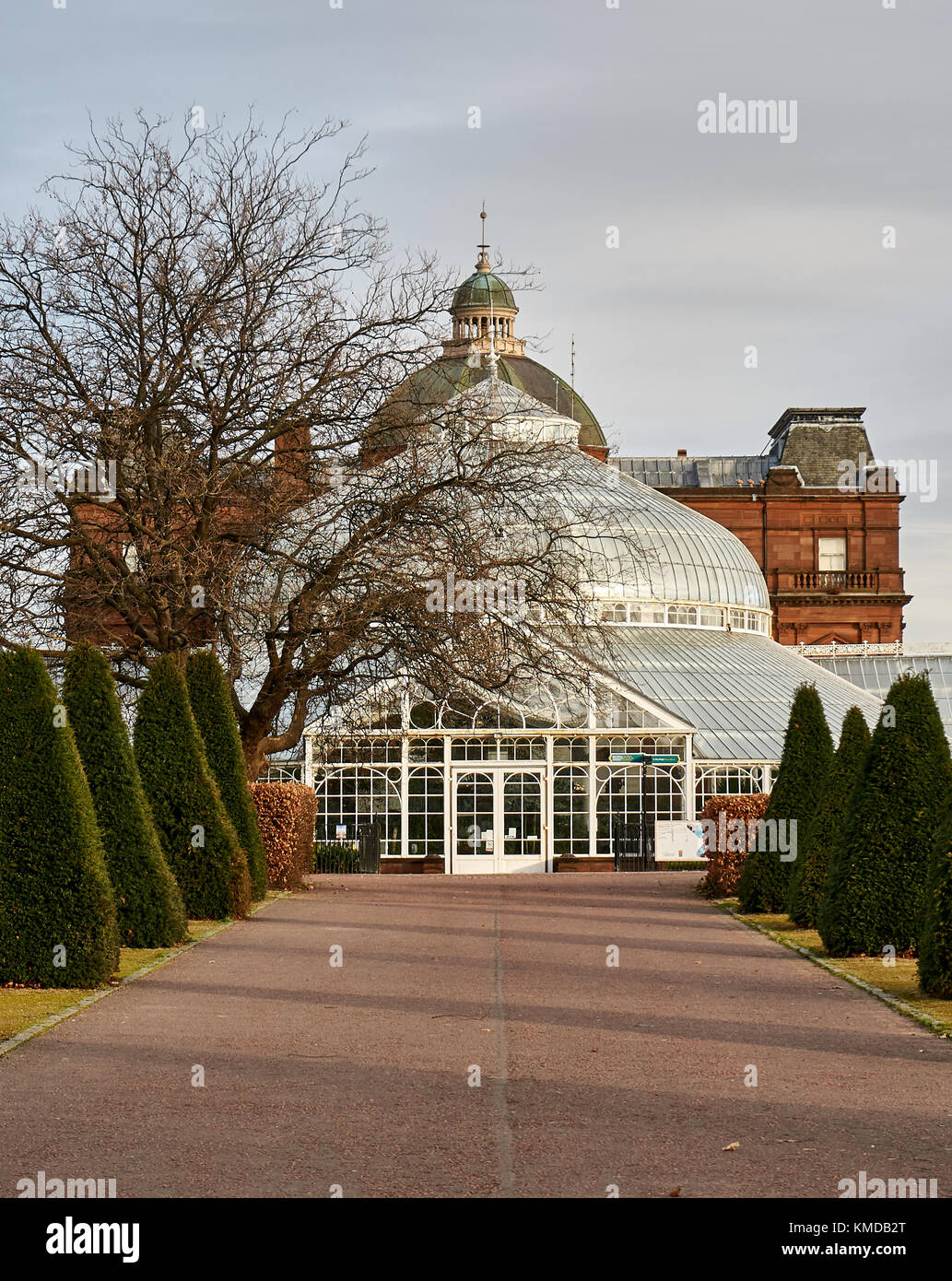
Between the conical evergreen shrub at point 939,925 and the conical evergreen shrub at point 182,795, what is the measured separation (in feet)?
31.5

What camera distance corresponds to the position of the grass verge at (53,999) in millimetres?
11391

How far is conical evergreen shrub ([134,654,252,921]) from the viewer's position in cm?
1977

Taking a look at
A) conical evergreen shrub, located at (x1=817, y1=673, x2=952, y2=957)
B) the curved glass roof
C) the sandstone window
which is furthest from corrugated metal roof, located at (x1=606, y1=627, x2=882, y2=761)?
the sandstone window

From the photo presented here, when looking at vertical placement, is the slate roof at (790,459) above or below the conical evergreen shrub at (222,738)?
above

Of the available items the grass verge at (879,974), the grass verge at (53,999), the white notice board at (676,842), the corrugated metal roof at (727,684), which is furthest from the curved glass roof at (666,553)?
the grass verge at (53,999)

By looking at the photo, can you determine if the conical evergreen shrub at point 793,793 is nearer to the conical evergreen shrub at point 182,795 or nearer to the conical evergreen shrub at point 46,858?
the conical evergreen shrub at point 182,795

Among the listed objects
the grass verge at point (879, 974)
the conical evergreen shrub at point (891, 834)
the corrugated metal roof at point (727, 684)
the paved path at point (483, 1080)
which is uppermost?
the corrugated metal roof at point (727, 684)

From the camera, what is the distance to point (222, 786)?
22.9 meters

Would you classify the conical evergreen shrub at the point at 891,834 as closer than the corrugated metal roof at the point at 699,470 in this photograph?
Yes

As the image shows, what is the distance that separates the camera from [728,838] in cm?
2561

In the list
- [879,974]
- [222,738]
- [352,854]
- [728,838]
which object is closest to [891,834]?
[879,974]

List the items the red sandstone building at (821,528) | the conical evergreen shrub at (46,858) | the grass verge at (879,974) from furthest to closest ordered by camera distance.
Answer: the red sandstone building at (821,528), the conical evergreen shrub at (46,858), the grass verge at (879,974)
